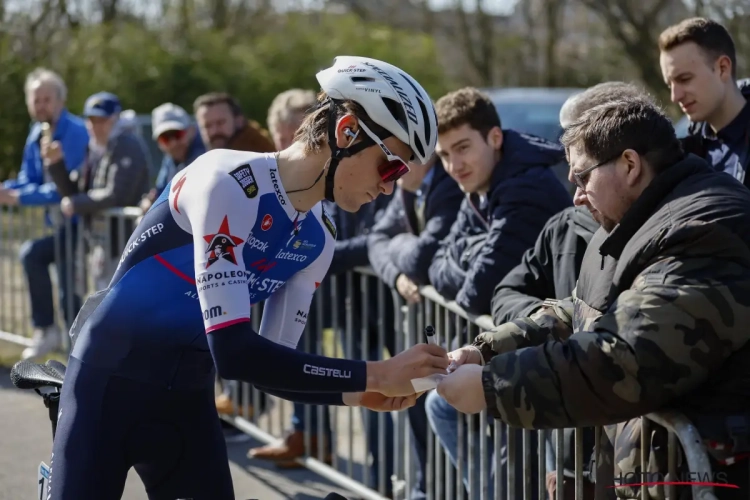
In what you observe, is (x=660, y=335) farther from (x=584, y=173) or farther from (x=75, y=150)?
(x=75, y=150)

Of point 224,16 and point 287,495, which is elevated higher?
point 224,16

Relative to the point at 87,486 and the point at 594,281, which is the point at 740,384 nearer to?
the point at 594,281

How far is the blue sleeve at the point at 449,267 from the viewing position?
4398 mm

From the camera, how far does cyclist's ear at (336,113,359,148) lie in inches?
111

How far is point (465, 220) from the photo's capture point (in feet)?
15.3

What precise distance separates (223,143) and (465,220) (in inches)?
106

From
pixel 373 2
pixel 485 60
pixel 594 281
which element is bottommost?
pixel 594 281

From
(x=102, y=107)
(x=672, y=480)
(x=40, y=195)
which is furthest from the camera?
(x=40, y=195)

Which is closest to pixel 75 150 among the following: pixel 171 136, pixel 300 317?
pixel 171 136

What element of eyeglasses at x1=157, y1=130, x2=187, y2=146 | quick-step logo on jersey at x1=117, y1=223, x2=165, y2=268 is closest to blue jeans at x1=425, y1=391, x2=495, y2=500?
quick-step logo on jersey at x1=117, y1=223, x2=165, y2=268

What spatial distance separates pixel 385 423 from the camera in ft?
17.1

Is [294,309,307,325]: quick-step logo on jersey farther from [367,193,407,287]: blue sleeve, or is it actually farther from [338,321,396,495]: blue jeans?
[338,321,396,495]: blue jeans

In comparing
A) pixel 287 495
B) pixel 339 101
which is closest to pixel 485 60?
pixel 287 495

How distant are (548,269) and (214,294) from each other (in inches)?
62.3
